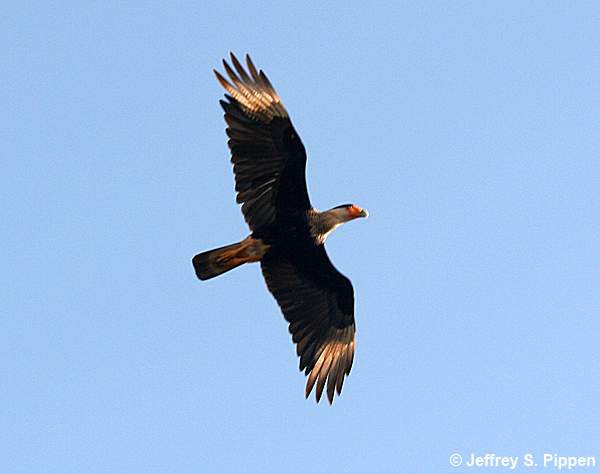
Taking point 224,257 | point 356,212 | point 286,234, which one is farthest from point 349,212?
point 224,257

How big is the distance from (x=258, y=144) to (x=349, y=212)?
1381 mm

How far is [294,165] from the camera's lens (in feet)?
44.0

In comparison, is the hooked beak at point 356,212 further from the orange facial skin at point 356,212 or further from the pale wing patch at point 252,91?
the pale wing patch at point 252,91

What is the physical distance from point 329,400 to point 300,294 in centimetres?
121

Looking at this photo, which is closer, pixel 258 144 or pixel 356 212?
pixel 258 144

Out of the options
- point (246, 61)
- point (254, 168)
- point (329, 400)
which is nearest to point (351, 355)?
point (329, 400)

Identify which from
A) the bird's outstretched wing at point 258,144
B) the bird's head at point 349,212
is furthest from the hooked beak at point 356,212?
the bird's outstretched wing at point 258,144

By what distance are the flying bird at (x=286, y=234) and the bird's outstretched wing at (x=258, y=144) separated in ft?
0.03

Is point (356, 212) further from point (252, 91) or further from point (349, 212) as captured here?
point (252, 91)

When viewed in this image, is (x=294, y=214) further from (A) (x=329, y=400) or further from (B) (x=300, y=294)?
(A) (x=329, y=400)

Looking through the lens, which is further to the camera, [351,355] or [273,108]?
[351,355]

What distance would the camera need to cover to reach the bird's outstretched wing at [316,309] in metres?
13.9

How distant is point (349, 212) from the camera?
45.9 ft

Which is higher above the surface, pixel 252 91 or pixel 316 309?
pixel 252 91
